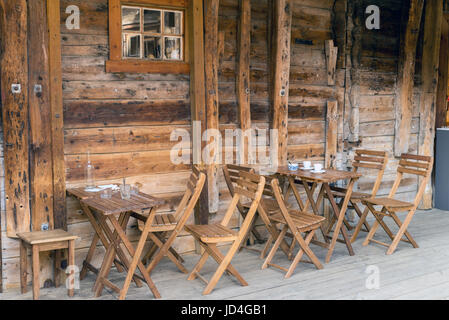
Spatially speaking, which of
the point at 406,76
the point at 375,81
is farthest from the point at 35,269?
the point at 406,76

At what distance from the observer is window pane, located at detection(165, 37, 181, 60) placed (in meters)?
5.07

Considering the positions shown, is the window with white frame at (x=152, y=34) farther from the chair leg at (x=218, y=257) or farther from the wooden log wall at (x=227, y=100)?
the chair leg at (x=218, y=257)

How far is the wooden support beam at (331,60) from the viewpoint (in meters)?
6.18

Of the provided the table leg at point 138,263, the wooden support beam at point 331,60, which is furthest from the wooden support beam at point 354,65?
Result: the table leg at point 138,263

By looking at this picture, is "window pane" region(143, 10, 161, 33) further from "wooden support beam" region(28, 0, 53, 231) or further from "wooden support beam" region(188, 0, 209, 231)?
"wooden support beam" region(28, 0, 53, 231)

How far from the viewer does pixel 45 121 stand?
4.36 meters

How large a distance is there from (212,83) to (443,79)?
4026mm

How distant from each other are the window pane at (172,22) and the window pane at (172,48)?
0.08m

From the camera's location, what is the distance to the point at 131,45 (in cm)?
484

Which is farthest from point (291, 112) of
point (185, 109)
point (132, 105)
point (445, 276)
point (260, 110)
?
point (445, 276)

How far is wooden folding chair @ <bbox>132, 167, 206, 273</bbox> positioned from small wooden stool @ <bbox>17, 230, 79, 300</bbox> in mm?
644

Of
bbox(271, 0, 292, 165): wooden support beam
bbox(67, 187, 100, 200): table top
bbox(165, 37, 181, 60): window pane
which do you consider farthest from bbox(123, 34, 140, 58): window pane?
bbox(271, 0, 292, 165): wooden support beam
